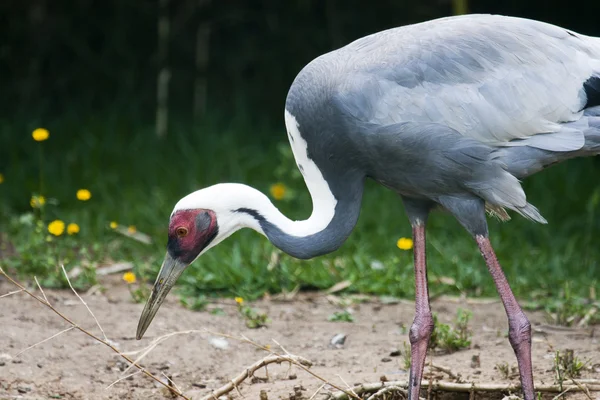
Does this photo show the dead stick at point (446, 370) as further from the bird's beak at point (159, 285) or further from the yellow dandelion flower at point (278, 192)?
the yellow dandelion flower at point (278, 192)

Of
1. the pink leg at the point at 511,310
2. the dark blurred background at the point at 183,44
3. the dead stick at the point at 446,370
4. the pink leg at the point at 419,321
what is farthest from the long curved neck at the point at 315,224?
the dark blurred background at the point at 183,44

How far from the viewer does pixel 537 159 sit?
481 centimetres

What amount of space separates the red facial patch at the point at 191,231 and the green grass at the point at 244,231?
5.06 feet

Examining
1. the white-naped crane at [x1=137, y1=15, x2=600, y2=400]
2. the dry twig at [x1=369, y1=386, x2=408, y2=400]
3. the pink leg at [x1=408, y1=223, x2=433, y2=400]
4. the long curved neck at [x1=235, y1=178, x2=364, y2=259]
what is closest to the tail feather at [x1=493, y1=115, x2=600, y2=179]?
the white-naped crane at [x1=137, y1=15, x2=600, y2=400]

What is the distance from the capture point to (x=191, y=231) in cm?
487

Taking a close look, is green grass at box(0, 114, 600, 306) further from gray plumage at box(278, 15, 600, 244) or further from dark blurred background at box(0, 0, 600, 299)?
gray plumage at box(278, 15, 600, 244)

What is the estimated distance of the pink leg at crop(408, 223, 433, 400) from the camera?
479 centimetres

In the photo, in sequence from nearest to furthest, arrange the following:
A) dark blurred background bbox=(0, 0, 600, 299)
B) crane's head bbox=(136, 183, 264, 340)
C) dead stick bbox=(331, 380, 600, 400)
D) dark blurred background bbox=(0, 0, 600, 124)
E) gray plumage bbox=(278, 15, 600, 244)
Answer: dead stick bbox=(331, 380, 600, 400) → gray plumage bbox=(278, 15, 600, 244) → crane's head bbox=(136, 183, 264, 340) → dark blurred background bbox=(0, 0, 600, 299) → dark blurred background bbox=(0, 0, 600, 124)

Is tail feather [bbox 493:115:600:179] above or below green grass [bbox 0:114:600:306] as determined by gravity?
above

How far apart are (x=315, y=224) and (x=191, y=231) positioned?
23.0 inches

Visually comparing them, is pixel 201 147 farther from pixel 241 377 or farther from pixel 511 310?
pixel 511 310

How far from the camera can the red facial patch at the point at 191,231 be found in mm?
4852

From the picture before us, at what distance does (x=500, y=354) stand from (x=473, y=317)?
28.4 inches

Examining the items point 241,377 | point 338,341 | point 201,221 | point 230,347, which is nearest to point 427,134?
point 201,221
